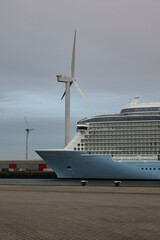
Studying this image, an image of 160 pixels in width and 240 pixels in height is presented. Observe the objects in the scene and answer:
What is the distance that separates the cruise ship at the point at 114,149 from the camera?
61.0m

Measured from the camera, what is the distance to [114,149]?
64562mm

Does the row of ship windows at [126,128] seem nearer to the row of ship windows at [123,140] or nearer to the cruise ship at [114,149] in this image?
the cruise ship at [114,149]

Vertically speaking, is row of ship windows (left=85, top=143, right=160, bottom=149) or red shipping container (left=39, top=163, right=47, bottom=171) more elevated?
row of ship windows (left=85, top=143, right=160, bottom=149)

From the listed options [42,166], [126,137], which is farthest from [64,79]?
[126,137]

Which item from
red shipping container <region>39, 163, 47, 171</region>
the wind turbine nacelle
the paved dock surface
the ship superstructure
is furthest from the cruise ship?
the paved dock surface

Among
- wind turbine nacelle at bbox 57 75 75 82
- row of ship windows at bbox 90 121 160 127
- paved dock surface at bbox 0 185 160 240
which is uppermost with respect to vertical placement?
wind turbine nacelle at bbox 57 75 75 82

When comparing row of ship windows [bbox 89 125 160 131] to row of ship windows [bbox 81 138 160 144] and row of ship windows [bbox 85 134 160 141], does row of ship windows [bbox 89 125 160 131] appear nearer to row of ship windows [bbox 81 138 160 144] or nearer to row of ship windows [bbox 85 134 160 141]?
row of ship windows [bbox 85 134 160 141]

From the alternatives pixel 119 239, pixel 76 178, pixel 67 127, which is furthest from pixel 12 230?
pixel 67 127

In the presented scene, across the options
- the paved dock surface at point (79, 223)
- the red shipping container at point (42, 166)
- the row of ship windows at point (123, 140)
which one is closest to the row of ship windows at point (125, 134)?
the row of ship windows at point (123, 140)

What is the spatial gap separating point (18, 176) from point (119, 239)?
3433 inches

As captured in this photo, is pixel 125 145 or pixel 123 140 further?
Answer: pixel 123 140

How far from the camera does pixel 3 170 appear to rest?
10688 centimetres

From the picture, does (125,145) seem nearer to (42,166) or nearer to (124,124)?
(124,124)

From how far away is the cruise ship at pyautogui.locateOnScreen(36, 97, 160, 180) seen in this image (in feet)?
200
